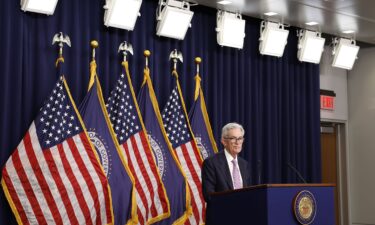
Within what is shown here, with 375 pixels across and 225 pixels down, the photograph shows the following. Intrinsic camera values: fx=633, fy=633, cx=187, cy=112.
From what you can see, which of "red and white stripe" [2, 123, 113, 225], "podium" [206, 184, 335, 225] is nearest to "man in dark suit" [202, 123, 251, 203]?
"podium" [206, 184, 335, 225]

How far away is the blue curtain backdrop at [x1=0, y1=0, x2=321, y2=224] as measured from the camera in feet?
18.6

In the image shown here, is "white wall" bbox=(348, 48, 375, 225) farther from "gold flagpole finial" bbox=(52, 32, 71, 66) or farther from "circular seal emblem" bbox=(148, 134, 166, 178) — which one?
"gold flagpole finial" bbox=(52, 32, 71, 66)

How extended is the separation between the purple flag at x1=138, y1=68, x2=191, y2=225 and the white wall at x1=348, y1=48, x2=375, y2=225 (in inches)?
141

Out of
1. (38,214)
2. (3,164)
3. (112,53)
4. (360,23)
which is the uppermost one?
(360,23)

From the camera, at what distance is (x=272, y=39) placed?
7578 millimetres

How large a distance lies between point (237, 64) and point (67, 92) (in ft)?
8.17

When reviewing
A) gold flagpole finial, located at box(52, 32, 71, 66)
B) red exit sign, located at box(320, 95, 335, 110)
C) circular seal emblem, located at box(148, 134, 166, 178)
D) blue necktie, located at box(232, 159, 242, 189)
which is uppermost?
gold flagpole finial, located at box(52, 32, 71, 66)

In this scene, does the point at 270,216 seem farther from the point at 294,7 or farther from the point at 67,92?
the point at 294,7

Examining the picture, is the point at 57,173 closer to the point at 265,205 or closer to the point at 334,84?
the point at 265,205

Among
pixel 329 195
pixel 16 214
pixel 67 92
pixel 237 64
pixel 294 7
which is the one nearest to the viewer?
pixel 329 195

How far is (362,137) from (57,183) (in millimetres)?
5181

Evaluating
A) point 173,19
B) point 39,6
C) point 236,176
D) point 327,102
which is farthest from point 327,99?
point 39,6

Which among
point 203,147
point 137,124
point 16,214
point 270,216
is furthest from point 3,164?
point 270,216

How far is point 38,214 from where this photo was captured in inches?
215
